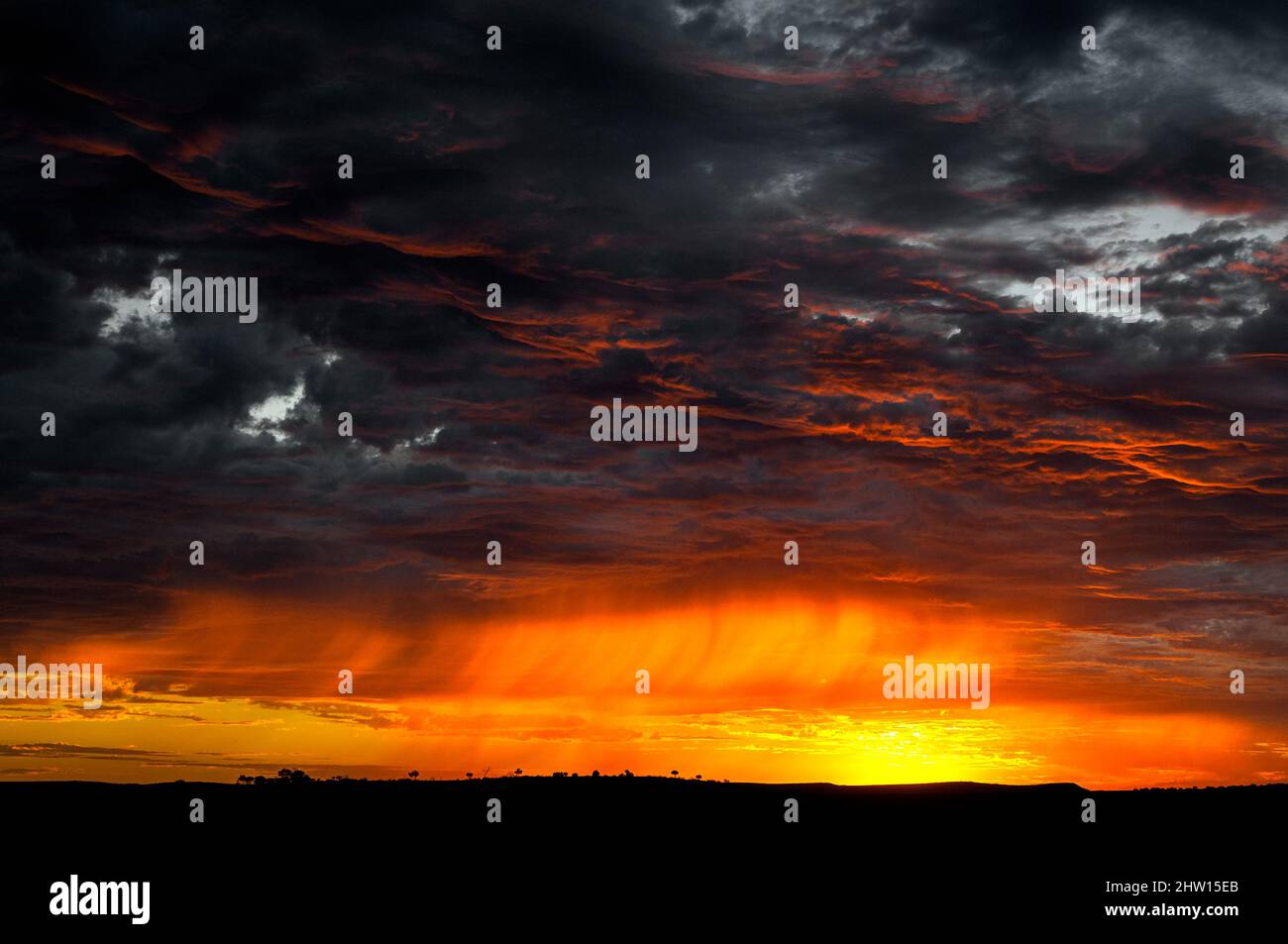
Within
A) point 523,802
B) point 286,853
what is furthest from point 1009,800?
point 286,853

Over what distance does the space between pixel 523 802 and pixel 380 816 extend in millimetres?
10581

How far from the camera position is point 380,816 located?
6231cm

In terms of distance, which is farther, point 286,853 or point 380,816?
point 380,816

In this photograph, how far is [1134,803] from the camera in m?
81.1

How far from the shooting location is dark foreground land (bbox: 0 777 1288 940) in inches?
1639
